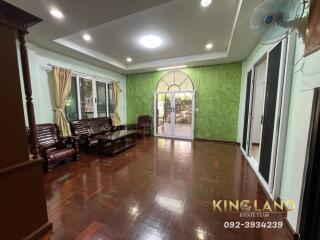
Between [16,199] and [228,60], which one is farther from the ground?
[228,60]

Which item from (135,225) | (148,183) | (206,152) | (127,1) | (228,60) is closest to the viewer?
(135,225)

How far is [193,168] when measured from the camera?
3000 millimetres

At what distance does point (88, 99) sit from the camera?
4922 mm

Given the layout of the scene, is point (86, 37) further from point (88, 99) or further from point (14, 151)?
point (14, 151)

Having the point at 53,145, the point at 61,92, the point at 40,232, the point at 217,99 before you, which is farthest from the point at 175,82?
the point at 40,232

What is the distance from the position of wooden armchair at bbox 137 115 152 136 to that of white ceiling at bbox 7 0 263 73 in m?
2.39

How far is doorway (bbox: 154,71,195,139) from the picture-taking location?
546 cm

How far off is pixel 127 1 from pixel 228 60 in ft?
11.9

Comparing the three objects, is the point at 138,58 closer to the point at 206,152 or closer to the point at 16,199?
the point at 206,152

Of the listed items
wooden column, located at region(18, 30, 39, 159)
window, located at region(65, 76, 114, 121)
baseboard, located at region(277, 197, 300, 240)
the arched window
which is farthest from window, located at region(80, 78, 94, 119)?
baseboard, located at region(277, 197, 300, 240)

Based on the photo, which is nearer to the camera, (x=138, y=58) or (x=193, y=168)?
(x=193, y=168)

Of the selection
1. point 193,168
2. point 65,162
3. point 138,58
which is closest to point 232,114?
point 193,168

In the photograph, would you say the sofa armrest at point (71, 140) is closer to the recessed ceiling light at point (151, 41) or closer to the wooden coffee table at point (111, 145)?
the wooden coffee table at point (111, 145)

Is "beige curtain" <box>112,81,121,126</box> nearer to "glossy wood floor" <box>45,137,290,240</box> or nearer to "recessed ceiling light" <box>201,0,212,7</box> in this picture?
"glossy wood floor" <box>45,137,290,240</box>
